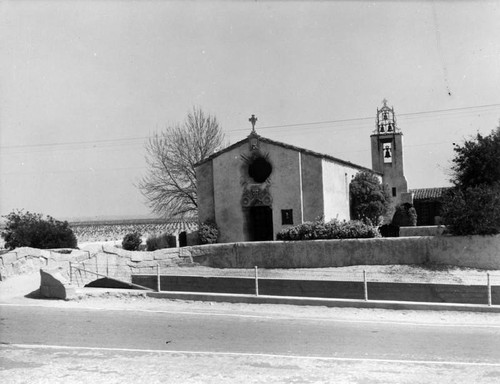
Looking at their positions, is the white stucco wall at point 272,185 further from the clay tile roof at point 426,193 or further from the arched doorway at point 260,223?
the clay tile roof at point 426,193

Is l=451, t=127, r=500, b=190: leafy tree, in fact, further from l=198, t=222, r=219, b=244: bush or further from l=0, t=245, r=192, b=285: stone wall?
l=0, t=245, r=192, b=285: stone wall

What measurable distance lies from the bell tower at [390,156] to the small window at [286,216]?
14329 mm

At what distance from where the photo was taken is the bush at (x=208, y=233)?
29.0 meters

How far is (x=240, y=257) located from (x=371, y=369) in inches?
637

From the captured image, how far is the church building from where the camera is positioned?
2812 cm

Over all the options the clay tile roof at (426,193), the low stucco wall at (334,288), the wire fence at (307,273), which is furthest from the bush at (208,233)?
the clay tile roof at (426,193)

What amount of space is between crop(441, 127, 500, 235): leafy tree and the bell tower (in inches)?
514

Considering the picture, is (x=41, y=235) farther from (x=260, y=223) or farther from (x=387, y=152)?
(x=387, y=152)

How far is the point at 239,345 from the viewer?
33.1ft

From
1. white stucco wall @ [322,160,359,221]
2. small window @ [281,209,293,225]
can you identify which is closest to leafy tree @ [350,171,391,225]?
white stucco wall @ [322,160,359,221]

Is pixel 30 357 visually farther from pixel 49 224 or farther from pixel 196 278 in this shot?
pixel 49 224

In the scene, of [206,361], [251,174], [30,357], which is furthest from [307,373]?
[251,174]

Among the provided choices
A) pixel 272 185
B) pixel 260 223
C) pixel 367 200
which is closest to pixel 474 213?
pixel 272 185

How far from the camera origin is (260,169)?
29.3 meters
